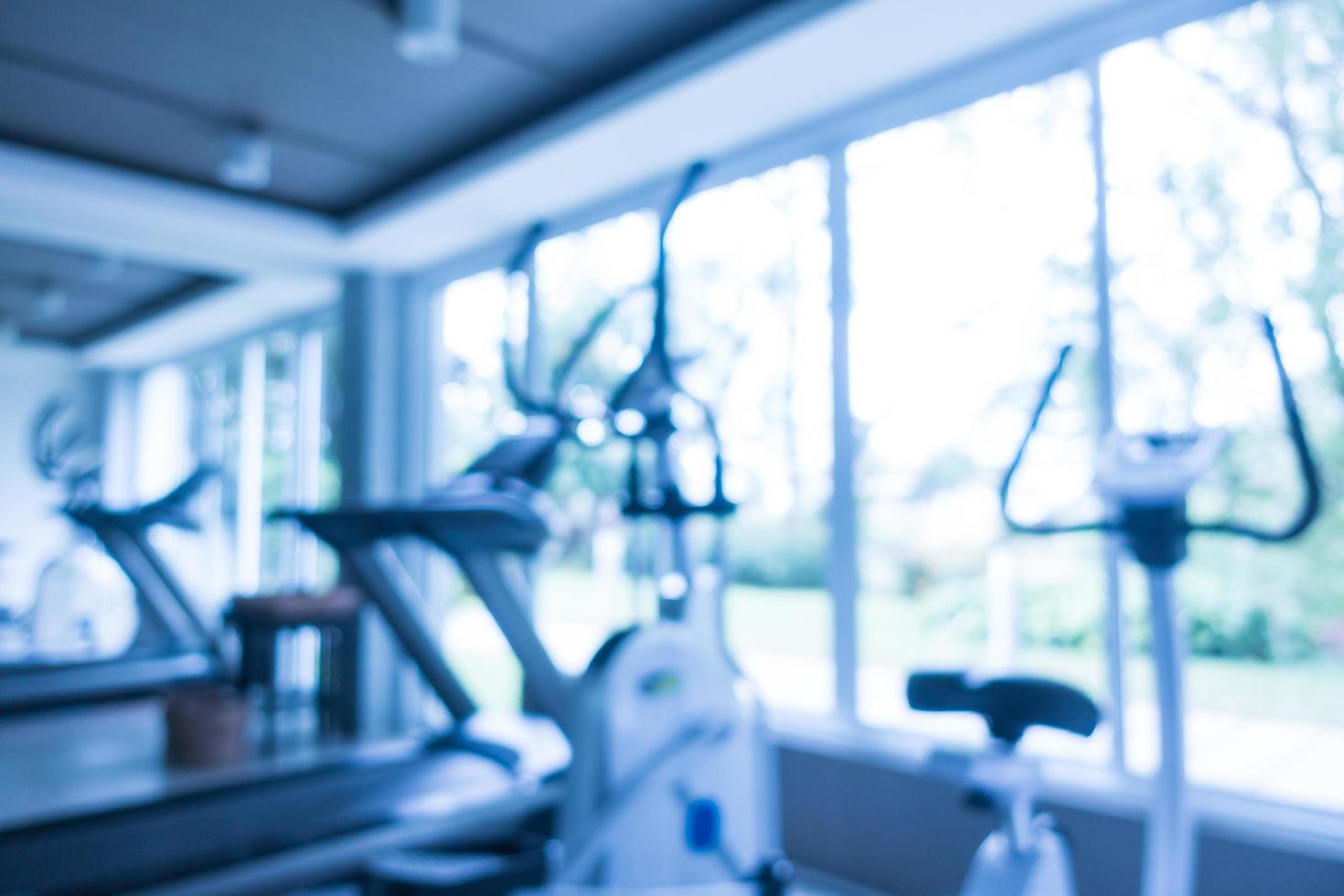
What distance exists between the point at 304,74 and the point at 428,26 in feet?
2.49

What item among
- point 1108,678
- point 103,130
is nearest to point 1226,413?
point 1108,678

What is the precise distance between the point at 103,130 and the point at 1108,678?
381 cm

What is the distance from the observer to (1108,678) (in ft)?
7.43

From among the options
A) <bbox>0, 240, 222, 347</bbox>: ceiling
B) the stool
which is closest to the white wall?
<bbox>0, 240, 222, 347</bbox>: ceiling

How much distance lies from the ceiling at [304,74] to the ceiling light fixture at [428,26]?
0.08 meters

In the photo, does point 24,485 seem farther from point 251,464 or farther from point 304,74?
point 304,74

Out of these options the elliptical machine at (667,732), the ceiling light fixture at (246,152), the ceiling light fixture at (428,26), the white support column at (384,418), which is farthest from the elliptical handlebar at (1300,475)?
the white support column at (384,418)

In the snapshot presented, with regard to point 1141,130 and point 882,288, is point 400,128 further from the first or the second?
point 1141,130

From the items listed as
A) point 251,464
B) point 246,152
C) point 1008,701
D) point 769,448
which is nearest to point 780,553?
point 769,448

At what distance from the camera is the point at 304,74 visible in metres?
2.85

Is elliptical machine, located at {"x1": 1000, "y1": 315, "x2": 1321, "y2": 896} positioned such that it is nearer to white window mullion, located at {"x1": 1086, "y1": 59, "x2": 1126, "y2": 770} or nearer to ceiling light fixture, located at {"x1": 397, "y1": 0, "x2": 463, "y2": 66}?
white window mullion, located at {"x1": 1086, "y1": 59, "x2": 1126, "y2": 770}

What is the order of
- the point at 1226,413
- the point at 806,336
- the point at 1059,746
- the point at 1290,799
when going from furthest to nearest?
the point at 806,336 → the point at 1059,746 → the point at 1226,413 → the point at 1290,799

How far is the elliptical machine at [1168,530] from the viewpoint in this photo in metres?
1.33

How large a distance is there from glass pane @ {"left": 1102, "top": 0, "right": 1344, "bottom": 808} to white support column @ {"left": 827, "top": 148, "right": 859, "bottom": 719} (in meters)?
0.81
